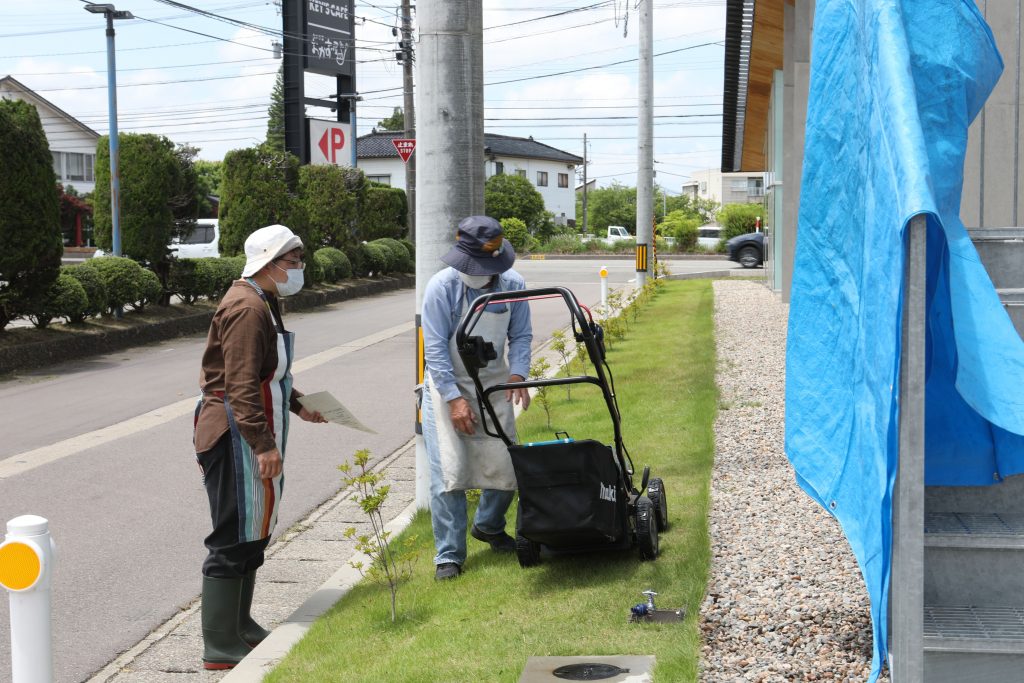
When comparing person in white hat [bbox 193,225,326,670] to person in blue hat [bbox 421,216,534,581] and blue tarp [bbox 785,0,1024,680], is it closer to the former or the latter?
person in blue hat [bbox 421,216,534,581]

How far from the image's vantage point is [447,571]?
5898 mm

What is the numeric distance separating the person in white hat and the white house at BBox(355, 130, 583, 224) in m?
73.8

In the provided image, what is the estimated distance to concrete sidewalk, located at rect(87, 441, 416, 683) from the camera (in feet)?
17.3

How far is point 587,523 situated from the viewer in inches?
208

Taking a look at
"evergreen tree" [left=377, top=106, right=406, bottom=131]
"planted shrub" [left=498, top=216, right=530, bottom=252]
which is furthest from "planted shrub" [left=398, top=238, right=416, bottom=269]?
"evergreen tree" [left=377, top=106, right=406, bottom=131]

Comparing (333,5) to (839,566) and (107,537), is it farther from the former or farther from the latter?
(839,566)

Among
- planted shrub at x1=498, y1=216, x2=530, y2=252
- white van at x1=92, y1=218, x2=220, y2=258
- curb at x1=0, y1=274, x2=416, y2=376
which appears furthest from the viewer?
planted shrub at x1=498, y1=216, x2=530, y2=252

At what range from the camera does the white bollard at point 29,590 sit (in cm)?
325

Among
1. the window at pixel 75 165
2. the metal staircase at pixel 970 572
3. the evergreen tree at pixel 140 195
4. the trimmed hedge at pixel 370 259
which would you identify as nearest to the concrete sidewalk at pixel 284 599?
the metal staircase at pixel 970 572

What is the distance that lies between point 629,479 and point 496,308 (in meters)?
1.10

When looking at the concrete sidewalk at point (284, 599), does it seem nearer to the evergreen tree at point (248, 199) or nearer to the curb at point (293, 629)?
the curb at point (293, 629)

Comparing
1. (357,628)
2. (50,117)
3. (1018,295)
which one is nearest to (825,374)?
(1018,295)

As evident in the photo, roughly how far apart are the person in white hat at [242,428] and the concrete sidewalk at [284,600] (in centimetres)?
18

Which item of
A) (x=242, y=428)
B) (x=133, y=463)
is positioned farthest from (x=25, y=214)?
(x=242, y=428)
